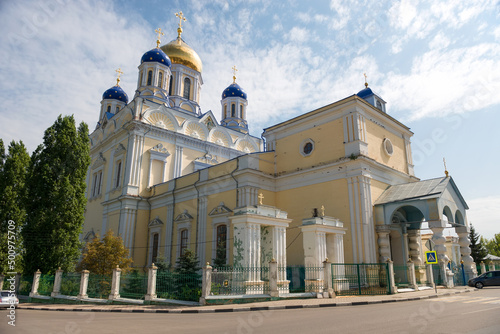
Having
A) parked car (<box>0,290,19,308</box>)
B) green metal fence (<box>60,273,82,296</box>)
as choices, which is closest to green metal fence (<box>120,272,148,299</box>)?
green metal fence (<box>60,273,82,296</box>)

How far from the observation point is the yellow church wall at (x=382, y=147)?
60.9 ft

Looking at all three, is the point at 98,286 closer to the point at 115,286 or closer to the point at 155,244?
the point at 115,286

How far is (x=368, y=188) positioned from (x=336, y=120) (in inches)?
163

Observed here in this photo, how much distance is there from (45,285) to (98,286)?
357 centimetres

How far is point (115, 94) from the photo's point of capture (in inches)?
1492

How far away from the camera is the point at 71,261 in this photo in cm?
Answer: 1866

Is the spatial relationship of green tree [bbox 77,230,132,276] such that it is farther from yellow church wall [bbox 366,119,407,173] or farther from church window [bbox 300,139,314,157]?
yellow church wall [bbox 366,119,407,173]

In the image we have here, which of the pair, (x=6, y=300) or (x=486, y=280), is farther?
(x=486, y=280)

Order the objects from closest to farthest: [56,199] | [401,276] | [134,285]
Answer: [134,285]
[401,276]
[56,199]

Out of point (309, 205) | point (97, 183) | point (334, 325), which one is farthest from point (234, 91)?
point (334, 325)

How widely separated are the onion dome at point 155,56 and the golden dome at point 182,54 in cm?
197

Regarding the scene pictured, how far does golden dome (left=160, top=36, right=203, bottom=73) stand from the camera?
33.4 meters

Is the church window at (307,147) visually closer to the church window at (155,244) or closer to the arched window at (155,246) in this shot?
the church window at (155,244)

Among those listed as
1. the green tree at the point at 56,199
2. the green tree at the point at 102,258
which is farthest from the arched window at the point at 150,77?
the green tree at the point at 102,258
